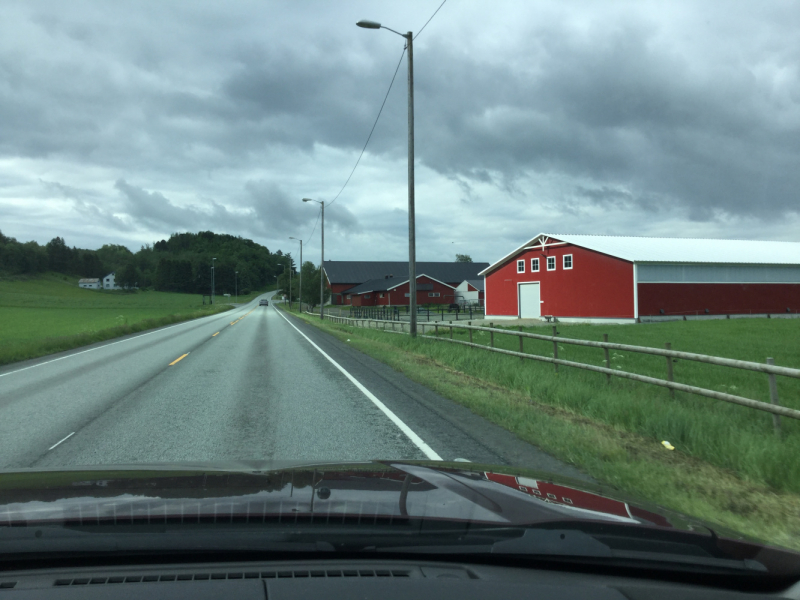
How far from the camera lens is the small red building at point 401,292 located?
84.9 meters

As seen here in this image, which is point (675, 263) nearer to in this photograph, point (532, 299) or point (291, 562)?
point (532, 299)

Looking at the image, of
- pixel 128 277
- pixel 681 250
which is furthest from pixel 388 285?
pixel 128 277

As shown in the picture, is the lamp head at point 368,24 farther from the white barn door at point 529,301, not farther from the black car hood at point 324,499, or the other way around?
the white barn door at point 529,301

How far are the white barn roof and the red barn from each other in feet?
0.27

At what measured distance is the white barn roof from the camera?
37000 mm

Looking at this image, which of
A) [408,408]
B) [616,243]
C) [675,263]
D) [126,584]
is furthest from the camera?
[616,243]

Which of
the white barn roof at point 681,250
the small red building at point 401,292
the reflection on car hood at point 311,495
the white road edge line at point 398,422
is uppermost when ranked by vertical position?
the white barn roof at point 681,250

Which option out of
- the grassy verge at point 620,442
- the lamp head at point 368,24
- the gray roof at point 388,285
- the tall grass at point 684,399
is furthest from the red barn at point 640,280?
the gray roof at point 388,285

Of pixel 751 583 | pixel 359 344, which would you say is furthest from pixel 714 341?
pixel 751 583

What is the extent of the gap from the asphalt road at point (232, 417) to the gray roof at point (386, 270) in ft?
275

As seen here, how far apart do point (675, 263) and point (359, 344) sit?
2284cm

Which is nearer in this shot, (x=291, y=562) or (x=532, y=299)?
(x=291, y=562)

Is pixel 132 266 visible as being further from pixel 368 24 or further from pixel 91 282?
pixel 368 24

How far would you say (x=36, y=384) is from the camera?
12273mm
